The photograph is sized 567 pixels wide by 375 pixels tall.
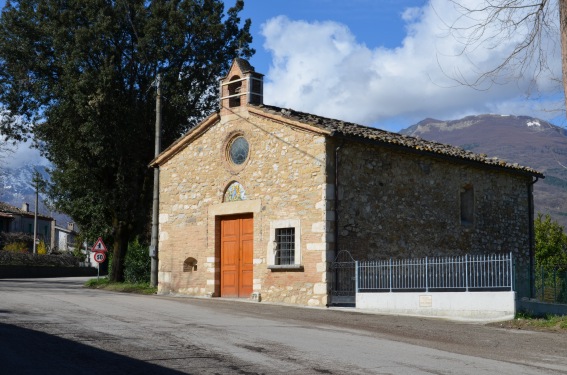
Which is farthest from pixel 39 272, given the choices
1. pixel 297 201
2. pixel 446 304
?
pixel 446 304

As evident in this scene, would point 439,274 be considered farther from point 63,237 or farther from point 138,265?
point 63,237

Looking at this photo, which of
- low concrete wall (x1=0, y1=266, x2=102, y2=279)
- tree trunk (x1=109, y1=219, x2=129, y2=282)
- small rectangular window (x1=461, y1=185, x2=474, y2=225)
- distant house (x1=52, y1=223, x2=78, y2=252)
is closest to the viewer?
small rectangular window (x1=461, y1=185, x2=474, y2=225)

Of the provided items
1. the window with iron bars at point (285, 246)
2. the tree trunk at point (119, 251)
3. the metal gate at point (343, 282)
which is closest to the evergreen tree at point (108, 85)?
the tree trunk at point (119, 251)

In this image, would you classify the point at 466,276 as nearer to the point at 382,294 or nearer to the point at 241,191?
the point at 382,294

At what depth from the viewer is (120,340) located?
10047 millimetres

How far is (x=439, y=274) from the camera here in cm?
1673

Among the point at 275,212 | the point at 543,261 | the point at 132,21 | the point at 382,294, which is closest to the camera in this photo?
the point at 382,294

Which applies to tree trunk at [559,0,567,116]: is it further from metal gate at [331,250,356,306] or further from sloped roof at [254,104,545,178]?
metal gate at [331,250,356,306]

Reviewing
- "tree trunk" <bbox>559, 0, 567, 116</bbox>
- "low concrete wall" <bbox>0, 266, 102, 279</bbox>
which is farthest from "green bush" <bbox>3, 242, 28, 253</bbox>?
"tree trunk" <bbox>559, 0, 567, 116</bbox>

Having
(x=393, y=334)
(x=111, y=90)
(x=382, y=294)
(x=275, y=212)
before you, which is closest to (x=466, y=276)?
(x=382, y=294)

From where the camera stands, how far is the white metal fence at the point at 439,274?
15695 millimetres

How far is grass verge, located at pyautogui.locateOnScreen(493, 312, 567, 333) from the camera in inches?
566

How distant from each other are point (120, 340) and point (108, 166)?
63.7 ft

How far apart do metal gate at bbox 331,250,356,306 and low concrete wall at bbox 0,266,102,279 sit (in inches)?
1267
